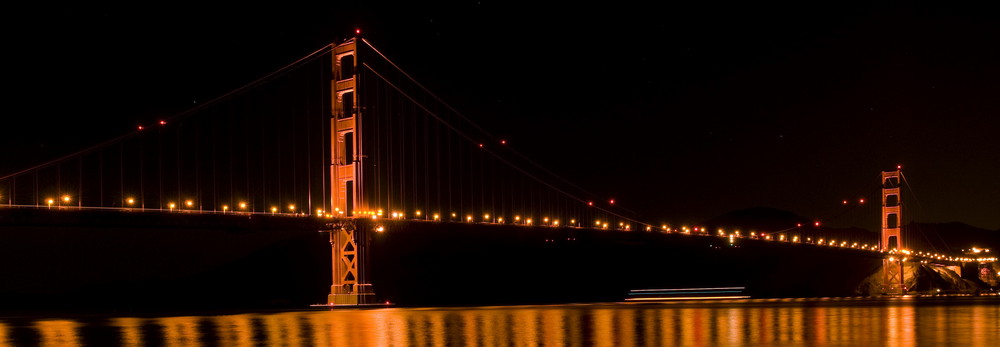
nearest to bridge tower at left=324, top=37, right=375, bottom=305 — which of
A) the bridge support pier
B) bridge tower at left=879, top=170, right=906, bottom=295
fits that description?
the bridge support pier

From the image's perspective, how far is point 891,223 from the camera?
107 m

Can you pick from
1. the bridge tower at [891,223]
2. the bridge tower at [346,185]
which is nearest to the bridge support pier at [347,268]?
the bridge tower at [346,185]

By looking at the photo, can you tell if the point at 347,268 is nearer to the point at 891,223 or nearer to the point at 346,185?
the point at 346,185

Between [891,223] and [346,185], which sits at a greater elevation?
[346,185]

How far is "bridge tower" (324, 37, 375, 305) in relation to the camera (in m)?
41.8

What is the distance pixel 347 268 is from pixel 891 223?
7712 centimetres

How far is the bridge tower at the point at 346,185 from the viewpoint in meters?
41.8

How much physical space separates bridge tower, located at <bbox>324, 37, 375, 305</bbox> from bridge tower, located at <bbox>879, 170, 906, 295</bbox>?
65.5m

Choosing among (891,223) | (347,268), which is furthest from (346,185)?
(891,223)

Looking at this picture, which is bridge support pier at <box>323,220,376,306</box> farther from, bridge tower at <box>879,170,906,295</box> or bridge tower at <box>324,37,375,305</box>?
bridge tower at <box>879,170,906,295</box>

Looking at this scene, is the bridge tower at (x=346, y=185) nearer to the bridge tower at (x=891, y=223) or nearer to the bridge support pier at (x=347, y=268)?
the bridge support pier at (x=347, y=268)

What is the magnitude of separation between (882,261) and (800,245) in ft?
73.7

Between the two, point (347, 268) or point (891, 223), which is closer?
point (347, 268)

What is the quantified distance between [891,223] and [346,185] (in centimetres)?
7744
